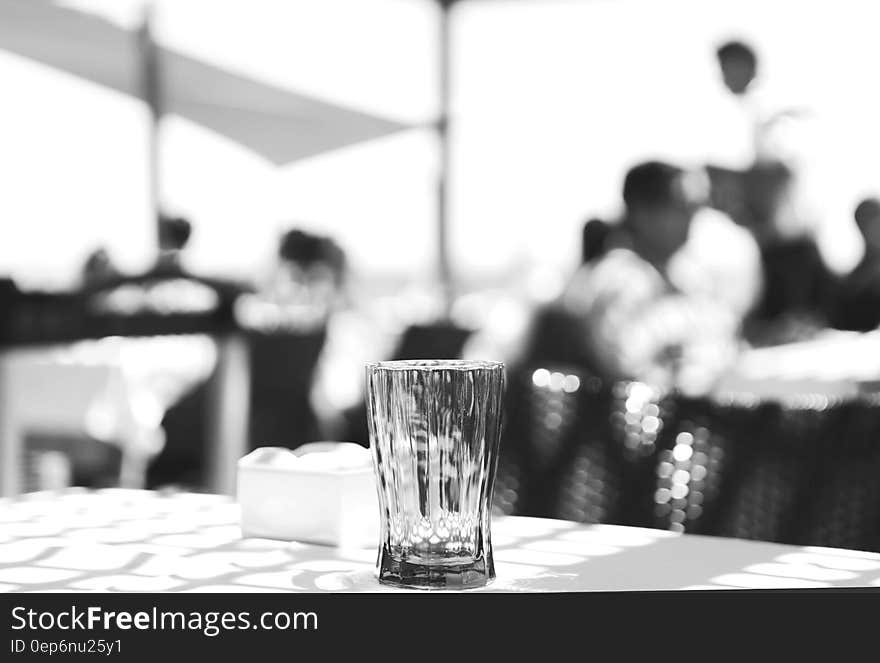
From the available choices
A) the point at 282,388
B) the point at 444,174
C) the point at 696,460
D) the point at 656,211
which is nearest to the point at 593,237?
the point at 656,211

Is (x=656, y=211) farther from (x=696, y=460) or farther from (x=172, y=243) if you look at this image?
(x=172, y=243)

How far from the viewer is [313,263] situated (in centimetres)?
479

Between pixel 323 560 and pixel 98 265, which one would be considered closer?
pixel 323 560

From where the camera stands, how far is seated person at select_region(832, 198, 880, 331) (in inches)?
151

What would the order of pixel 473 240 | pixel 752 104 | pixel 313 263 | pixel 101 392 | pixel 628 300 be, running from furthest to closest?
pixel 473 240 → pixel 313 263 → pixel 752 104 → pixel 101 392 → pixel 628 300

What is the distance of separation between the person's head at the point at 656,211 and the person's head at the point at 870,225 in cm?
103

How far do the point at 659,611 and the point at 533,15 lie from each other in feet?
36.3

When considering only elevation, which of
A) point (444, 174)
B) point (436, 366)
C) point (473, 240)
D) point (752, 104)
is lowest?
point (436, 366)

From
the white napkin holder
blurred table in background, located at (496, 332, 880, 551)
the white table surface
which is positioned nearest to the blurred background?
blurred table in background, located at (496, 332, 880, 551)

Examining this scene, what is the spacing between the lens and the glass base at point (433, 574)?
2.11 ft

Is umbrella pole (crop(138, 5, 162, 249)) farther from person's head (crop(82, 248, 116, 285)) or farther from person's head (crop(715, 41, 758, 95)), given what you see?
person's head (crop(715, 41, 758, 95))

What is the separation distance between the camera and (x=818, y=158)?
645 centimetres

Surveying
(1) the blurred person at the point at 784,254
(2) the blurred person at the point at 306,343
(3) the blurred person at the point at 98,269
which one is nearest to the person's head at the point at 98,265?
(3) the blurred person at the point at 98,269

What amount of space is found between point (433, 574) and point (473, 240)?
9972 millimetres
